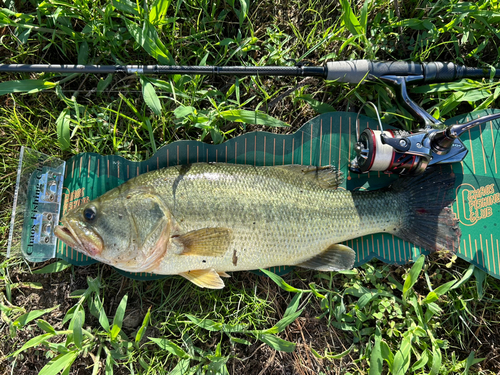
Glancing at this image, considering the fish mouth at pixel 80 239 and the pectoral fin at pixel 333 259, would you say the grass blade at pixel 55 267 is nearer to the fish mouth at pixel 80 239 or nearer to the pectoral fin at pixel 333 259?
the fish mouth at pixel 80 239

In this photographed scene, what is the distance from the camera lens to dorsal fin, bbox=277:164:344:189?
308 cm

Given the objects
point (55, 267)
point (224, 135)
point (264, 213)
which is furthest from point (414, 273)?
point (55, 267)

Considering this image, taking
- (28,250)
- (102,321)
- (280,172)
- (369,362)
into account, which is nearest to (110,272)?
(102,321)

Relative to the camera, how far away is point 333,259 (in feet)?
9.95

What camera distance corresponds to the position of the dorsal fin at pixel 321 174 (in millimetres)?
3078

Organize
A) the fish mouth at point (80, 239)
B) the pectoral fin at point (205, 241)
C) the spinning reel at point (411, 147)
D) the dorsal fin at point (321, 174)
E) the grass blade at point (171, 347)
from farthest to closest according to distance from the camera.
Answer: the dorsal fin at point (321, 174)
the grass blade at point (171, 347)
the spinning reel at point (411, 147)
the pectoral fin at point (205, 241)
the fish mouth at point (80, 239)

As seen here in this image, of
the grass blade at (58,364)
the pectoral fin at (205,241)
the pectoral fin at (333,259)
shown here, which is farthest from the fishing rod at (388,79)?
the grass blade at (58,364)

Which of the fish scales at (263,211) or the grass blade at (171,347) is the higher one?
the fish scales at (263,211)

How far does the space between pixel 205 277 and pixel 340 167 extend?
1.68m

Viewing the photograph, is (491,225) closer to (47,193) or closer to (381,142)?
(381,142)

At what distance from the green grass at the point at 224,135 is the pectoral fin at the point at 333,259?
0.19 meters

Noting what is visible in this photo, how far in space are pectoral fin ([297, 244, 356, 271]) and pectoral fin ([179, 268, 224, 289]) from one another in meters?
0.79

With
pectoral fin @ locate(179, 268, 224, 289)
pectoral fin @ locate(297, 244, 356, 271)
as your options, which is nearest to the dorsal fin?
pectoral fin @ locate(297, 244, 356, 271)

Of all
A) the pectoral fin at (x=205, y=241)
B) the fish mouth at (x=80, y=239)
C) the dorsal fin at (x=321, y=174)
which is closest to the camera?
the fish mouth at (x=80, y=239)
